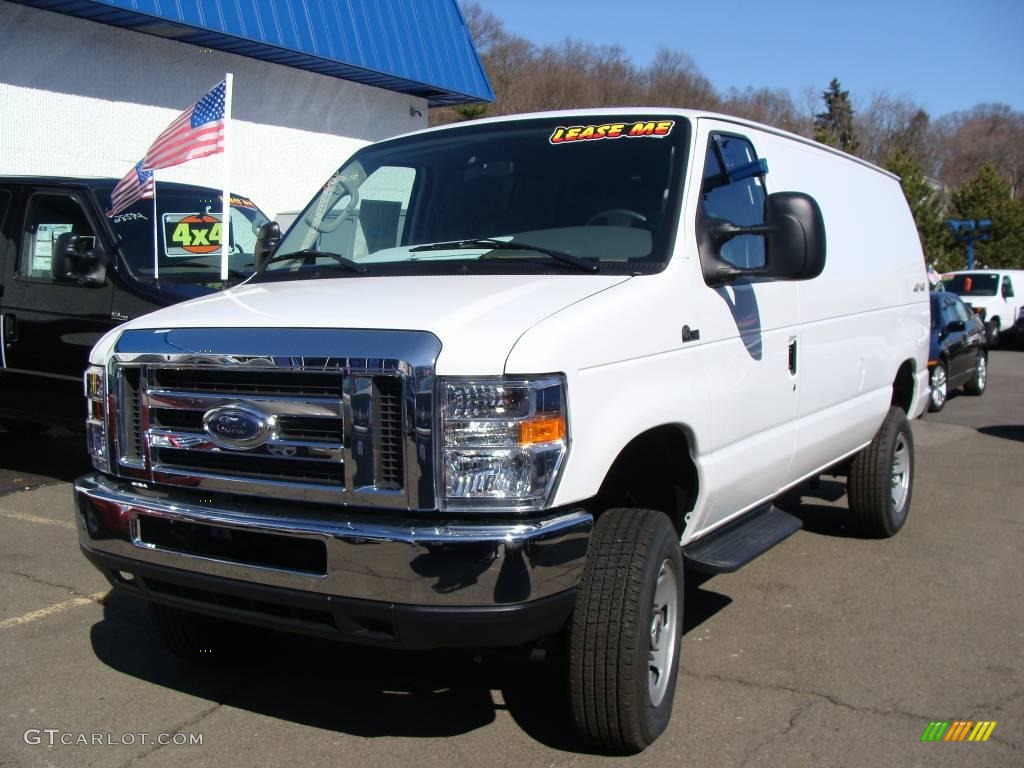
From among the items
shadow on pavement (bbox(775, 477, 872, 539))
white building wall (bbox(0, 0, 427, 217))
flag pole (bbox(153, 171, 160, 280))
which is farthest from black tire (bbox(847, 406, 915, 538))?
white building wall (bbox(0, 0, 427, 217))

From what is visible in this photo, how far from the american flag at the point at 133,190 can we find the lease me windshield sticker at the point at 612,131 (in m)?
3.66

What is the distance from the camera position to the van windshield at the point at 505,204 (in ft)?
13.1

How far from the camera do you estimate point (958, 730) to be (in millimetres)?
3822

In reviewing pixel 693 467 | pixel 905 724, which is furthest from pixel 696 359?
pixel 905 724

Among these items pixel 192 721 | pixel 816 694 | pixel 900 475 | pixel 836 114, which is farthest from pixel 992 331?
pixel 836 114

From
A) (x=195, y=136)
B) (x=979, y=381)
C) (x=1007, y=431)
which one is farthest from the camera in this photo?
(x=979, y=381)

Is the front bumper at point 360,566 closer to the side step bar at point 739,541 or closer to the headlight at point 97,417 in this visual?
the headlight at point 97,417

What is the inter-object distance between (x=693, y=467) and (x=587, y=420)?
89 cm

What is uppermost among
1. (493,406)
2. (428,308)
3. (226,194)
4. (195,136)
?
(195,136)

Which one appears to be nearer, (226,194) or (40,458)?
(226,194)

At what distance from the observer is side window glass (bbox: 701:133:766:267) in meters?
4.30

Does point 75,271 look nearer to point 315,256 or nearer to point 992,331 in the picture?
point 315,256

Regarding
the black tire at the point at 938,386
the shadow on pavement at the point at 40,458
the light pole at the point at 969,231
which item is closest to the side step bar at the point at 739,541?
the shadow on pavement at the point at 40,458

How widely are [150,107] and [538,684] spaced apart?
11.6 m
